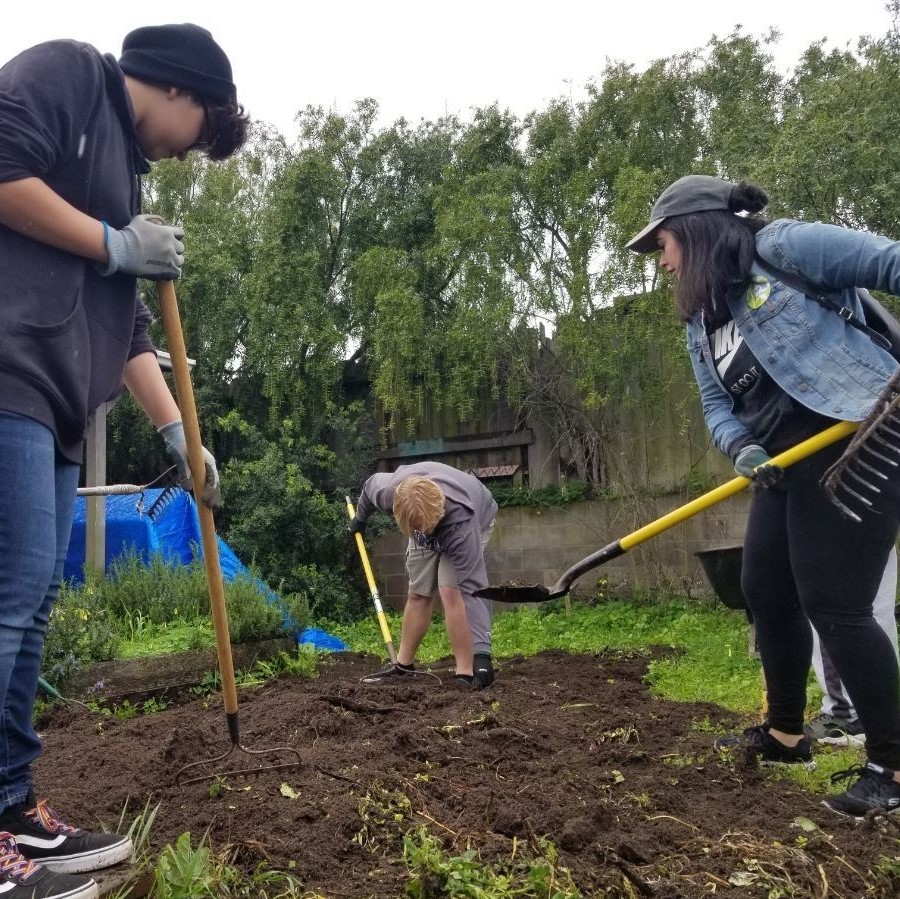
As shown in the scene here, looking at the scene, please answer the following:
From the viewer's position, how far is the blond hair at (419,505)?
4867 millimetres

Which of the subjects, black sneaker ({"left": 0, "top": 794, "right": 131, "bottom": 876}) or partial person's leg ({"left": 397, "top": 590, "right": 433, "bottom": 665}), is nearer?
black sneaker ({"left": 0, "top": 794, "right": 131, "bottom": 876})

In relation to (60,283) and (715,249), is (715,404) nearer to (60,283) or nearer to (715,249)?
(715,249)

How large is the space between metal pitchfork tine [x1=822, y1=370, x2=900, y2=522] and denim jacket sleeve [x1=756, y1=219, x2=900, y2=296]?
0.26 m

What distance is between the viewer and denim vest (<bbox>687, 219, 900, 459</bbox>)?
2.33m

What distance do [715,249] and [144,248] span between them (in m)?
1.57

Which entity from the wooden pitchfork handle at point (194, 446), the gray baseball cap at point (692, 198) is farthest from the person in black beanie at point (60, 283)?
the gray baseball cap at point (692, 198)

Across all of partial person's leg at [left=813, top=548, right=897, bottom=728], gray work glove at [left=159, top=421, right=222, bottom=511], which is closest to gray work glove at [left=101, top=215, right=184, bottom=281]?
gray work glove at [left=159, top=421, right=222, bottom=511]

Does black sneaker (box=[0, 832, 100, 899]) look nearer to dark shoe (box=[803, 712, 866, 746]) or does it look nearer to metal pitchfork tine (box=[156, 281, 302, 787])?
metal pitchfork tine (box=[156, 281, 302, 787])

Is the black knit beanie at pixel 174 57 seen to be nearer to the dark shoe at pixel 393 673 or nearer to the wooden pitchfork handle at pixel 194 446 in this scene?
the wooden pitchfork handle at pixel 194 446

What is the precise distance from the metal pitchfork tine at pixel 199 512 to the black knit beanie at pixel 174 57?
18.3 inches

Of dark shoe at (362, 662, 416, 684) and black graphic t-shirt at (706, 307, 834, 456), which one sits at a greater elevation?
black graphic t-shirt at (706, 307, 834, 456)

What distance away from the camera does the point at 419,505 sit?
486 centimetres

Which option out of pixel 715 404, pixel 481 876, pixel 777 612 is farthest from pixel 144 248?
pixel 777 612

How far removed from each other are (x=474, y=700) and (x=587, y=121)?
626 cm
